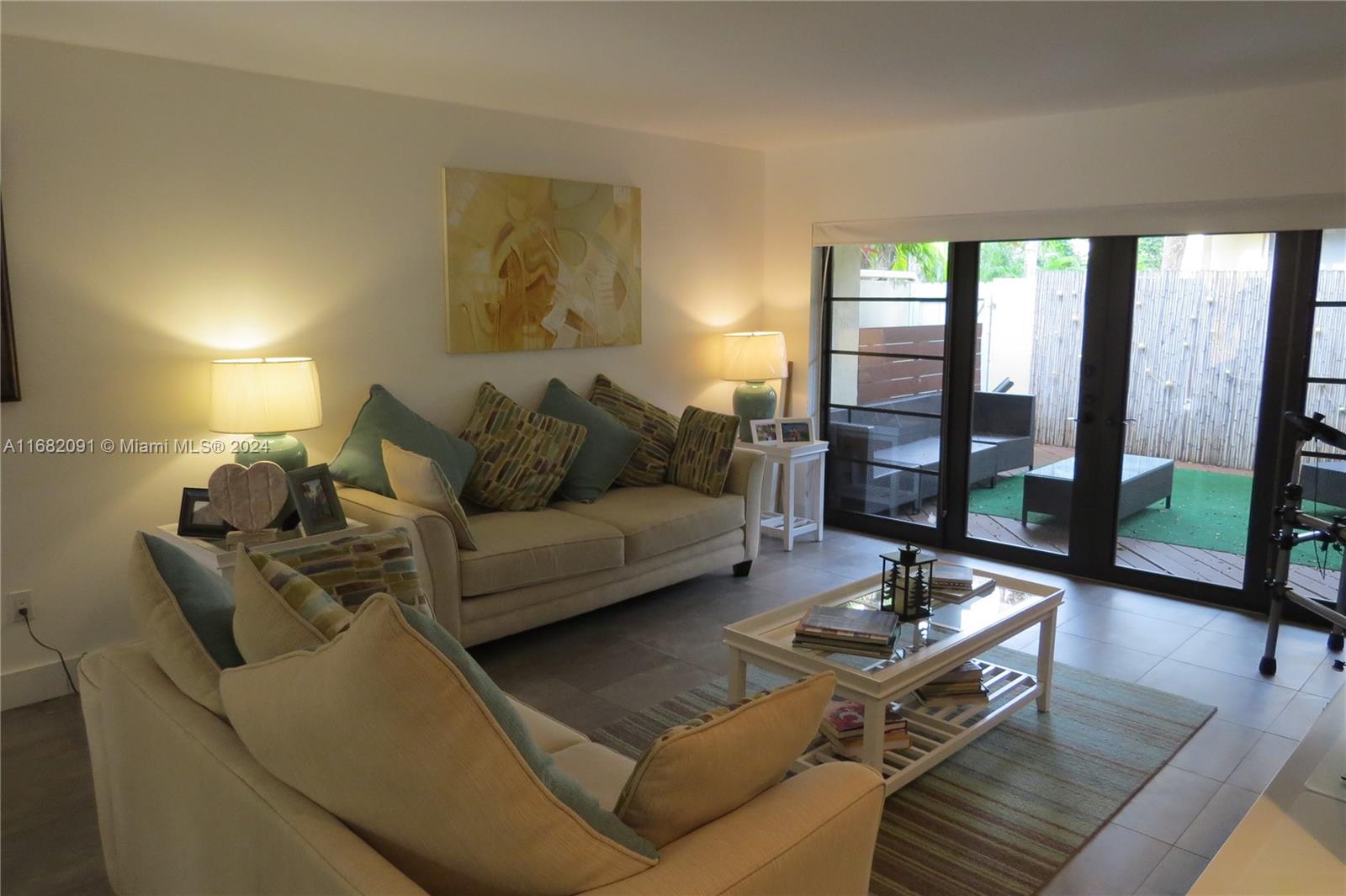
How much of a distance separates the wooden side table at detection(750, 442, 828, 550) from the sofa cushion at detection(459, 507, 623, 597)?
1484 millimetres

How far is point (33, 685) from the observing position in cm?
350

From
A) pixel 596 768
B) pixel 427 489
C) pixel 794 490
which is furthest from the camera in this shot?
pixel 794 490

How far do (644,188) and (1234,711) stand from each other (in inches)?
150

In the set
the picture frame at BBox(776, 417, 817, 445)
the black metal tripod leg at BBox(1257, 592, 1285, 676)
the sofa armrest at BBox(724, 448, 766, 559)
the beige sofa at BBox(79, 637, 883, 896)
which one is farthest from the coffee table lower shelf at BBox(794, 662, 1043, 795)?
the picture frame at BBox(776, 417, 817, 445)

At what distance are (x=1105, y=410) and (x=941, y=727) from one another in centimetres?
256

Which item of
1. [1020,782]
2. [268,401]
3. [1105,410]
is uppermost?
[268,401]

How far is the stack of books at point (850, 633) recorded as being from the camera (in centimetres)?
283

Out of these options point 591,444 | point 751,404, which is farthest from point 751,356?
point 591,444

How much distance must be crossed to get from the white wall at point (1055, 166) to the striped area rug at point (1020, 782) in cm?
240

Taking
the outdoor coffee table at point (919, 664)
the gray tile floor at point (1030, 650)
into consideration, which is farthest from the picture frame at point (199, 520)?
the outdoor coffee table at point (919, 664)

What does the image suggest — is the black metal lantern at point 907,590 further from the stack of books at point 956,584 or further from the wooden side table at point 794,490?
the wooden side table at point 794,490

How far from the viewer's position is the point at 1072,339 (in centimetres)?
497

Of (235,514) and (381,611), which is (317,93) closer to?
(235,514)

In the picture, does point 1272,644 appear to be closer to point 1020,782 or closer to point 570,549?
point 1020,782
